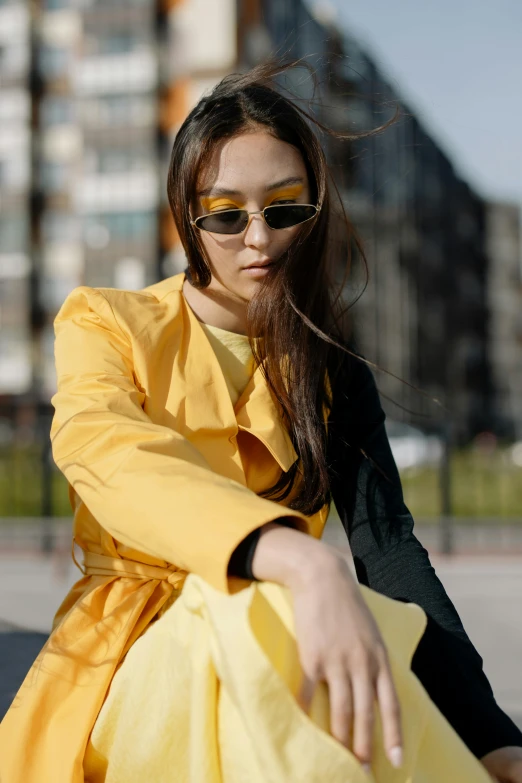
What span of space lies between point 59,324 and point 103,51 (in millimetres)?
35807

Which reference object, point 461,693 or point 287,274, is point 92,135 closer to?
point 287,274

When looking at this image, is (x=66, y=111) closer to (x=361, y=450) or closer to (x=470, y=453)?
(x=470, y=453)

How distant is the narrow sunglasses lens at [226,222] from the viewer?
66.4 inches

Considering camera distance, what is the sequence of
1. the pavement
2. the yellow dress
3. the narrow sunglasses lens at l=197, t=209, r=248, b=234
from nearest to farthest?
the yellow dress → the narrow sunglasses lens at l=197, t=209, r=248, b=234 → the pavement

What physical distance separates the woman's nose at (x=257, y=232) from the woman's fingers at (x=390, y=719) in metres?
0.83

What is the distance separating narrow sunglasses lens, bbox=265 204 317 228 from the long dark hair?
0.03 m

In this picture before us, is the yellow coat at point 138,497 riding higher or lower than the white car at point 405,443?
higher

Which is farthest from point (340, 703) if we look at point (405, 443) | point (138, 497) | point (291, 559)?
point (405, 443)

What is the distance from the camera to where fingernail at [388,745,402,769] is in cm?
113

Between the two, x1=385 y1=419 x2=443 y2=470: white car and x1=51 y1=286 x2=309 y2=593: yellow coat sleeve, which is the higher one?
x1=51 y1=286 x2=309 y2=593: yellow coat sleeve

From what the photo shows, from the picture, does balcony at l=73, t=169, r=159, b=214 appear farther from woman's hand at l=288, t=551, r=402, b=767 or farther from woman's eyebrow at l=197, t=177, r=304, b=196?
woman's hand at l=288, t=551, r=402, b=767

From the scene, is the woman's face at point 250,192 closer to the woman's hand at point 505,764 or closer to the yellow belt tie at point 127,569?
the yellow belt tie at point 127,569

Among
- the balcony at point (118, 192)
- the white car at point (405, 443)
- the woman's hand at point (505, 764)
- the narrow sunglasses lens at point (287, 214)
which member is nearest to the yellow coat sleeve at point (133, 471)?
the narrow sunglasses lens at point (287, 214)

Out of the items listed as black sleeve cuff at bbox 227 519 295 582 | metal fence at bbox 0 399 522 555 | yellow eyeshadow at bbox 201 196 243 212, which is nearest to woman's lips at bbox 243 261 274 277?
yellow eyeshadow at bbox 201 196 243 212
